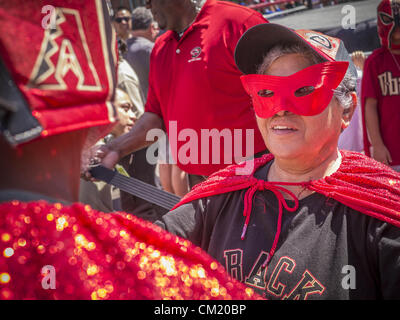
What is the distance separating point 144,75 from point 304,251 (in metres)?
3.95

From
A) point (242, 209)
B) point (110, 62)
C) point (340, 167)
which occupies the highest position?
point (110, 62)

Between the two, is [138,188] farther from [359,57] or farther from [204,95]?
[359,57]

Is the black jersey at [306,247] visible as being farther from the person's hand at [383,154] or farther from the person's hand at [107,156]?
the person's hand at [383,154]

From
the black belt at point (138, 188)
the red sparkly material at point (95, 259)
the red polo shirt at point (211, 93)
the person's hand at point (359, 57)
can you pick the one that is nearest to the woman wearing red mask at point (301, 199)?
the black belt at point (138, 188)

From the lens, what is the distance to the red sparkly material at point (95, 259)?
72 cm

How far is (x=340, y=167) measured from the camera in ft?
5.75

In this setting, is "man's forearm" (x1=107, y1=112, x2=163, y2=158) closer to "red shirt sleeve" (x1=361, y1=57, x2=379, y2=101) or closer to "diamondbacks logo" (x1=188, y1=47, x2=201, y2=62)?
"diamondbacks logo" (x1=188, y1=47, x2=201, y2=62)

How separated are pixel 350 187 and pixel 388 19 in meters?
2.42

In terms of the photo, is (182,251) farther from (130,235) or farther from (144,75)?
(144,75)

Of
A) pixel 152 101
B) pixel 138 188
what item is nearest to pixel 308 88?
pixel 138 188

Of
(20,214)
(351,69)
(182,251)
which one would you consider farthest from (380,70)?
(20,214)

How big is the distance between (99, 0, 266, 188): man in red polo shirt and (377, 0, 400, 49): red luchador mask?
135 cm

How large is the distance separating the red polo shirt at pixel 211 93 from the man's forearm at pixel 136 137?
135 millimetres
